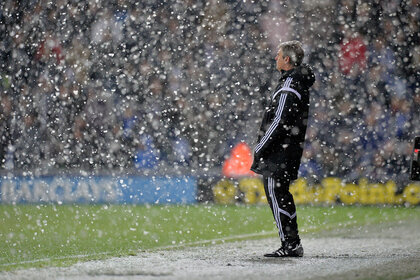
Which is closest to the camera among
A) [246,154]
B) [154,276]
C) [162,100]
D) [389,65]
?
[154,276]

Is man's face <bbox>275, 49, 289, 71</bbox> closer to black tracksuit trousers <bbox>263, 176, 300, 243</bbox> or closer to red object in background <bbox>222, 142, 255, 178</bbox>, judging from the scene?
black tracksuit trousers <bbox>263, 176, 300, 243</bbox>

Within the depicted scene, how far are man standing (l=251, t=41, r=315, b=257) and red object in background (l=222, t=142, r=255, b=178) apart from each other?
1042 centimetres

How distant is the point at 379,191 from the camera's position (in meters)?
16.9

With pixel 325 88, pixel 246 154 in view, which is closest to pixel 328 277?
pixel 246 154

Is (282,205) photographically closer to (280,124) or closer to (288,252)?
(288,252)

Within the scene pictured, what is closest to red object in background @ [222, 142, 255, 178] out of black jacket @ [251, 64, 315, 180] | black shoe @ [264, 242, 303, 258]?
black shoe @ [264, 242, 303, 258]

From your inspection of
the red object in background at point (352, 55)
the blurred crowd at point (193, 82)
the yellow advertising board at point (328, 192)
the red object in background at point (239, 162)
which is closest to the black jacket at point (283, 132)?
the yellow advertising board at point (328, 192)

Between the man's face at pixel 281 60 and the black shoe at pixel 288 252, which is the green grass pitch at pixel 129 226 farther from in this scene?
the man's face at pixel 281 60

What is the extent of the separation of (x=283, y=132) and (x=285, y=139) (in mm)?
82

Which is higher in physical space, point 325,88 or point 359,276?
point 325,88

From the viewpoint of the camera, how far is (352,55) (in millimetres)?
20516

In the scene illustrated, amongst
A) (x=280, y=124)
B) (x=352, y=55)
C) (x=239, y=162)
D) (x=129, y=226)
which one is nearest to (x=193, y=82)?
(x=352, y=55)

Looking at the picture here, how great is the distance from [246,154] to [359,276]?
42.2 ft

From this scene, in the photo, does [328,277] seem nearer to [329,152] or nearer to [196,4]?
[329,152]
